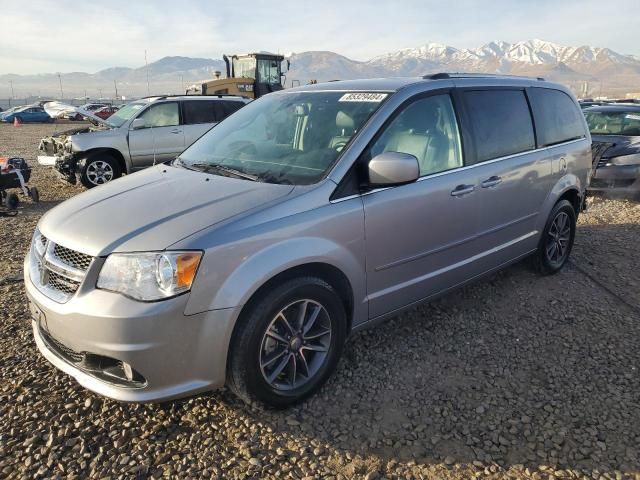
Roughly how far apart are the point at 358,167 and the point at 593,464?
1937 mm

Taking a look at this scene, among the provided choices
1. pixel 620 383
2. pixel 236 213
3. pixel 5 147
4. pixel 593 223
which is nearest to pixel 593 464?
pixel 620 383

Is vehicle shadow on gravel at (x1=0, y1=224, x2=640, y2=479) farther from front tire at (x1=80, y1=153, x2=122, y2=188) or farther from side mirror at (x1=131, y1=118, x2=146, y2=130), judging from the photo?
side mirror at (x1=131, y1=118, x2=146, y2=130)

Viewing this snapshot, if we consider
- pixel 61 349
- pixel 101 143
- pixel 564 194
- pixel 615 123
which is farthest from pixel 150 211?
pixel 615 123

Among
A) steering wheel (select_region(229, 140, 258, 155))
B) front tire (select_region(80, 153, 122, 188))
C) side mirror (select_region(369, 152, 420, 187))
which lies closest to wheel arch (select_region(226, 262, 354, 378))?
side mirror (select_region(369, 152, 420, 187))

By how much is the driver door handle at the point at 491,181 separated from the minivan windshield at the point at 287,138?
3.38 ft

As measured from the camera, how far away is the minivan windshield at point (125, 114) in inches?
384

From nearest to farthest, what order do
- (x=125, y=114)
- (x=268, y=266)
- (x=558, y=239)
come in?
(x=268, y=266)
(x=558, y=239)
(x=125, y=114)

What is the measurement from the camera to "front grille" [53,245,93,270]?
2.45 metres

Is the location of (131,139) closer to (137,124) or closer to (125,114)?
(137,124)

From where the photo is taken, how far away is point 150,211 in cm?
269

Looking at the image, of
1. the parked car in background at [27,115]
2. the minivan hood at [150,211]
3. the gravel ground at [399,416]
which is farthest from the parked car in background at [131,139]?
the parked car in background at [27,115]

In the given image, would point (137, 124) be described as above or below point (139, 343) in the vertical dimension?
above

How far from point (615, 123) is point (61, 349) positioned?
9573mm

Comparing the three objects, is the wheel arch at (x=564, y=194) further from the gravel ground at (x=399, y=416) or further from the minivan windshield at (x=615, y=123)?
the minivan windshield at (x=615, y=123)
